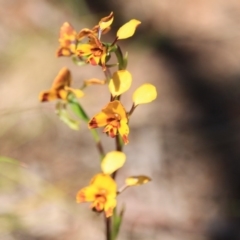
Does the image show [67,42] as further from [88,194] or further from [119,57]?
[88,194]

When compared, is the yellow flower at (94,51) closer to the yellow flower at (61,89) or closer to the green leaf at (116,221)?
the yellow flower at (61,89)

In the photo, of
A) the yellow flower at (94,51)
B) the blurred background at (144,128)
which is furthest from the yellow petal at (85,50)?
the blurred background at (144,128)

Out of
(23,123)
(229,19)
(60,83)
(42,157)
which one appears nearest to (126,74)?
(60,83)

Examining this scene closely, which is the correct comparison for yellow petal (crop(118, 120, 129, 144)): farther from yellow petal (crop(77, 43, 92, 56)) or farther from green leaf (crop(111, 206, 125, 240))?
green leaf (crop(111, 206, 125, 240))

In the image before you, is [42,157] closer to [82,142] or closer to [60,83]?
[82,142]

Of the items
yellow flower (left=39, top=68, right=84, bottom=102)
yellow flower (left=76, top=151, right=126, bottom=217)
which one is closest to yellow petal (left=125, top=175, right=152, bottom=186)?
yellow flower (left=76, top=151, right=126, bottom=217)

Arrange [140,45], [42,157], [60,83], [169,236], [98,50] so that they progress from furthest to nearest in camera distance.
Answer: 1. [140,45]
2. [42,157]
3. [169,236]
4. [60,83]
5. [98,50]
